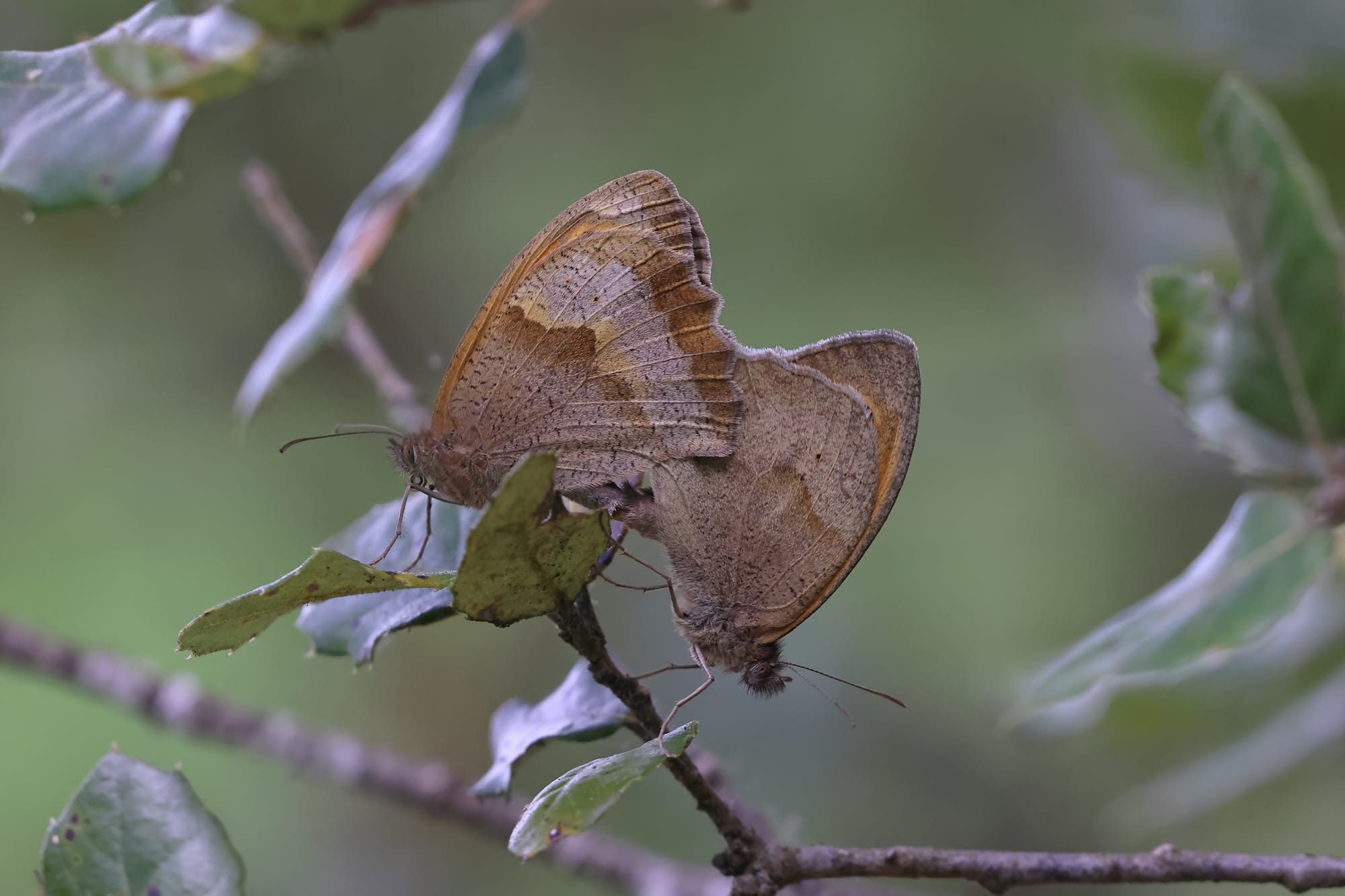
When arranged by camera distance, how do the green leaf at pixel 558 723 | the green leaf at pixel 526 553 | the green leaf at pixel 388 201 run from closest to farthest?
the green leaf at pixel 526 553, the green leaf at pixel 558 723, the green leaf at pixel 388 201

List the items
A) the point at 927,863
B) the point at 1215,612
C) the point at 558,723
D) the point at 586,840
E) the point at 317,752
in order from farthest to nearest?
the point at 317,752 → the point at 586,840 → the point at 1215,612 → the point at 558,723 → the point at 927,863

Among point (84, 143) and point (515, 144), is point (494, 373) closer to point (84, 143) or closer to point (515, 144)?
point (84, 143)

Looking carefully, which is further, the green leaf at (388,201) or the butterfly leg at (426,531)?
the green leaf at (388,201)

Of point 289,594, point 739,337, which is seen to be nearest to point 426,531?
point 289,594

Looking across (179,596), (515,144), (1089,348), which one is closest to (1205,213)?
(1089,348)

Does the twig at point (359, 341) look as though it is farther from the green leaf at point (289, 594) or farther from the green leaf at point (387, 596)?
the green leaf at point (289, 594)

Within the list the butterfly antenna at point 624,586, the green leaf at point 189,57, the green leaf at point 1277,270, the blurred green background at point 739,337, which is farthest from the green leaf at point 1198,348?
the blurred green background at point 739,337

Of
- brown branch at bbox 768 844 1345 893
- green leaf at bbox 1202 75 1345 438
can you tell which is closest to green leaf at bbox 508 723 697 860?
brown branch at bbox 768 844 1345 893

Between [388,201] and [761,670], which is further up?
[388,201]

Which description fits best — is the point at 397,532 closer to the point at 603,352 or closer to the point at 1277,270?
the point at 603,352
